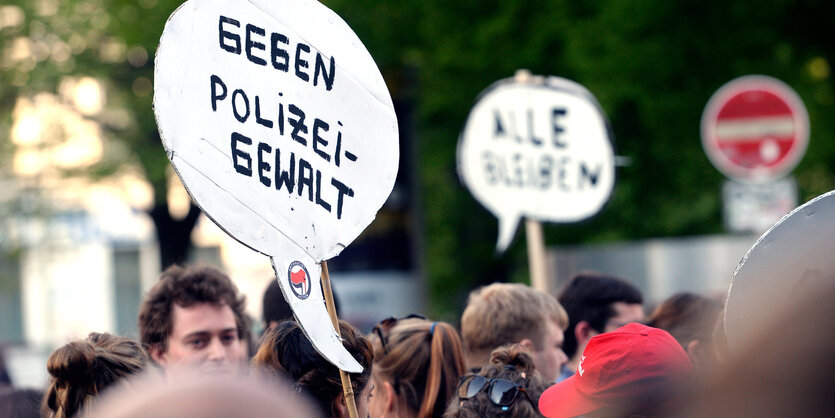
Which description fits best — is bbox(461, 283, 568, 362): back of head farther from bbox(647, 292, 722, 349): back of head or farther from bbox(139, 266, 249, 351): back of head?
bbox(139, 266, 249, 351): back of head

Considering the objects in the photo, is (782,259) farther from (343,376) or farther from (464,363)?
(464,363)

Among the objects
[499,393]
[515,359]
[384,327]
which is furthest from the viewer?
[384,327]

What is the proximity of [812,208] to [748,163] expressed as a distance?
253 inches

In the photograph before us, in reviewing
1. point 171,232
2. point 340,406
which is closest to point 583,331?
point 340,406

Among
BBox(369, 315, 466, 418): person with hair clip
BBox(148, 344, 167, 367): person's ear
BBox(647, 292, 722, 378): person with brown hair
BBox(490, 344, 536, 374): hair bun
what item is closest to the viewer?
BBox(490, 344, 536, 374): hair bun

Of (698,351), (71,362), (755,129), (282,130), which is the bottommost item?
(698,351)

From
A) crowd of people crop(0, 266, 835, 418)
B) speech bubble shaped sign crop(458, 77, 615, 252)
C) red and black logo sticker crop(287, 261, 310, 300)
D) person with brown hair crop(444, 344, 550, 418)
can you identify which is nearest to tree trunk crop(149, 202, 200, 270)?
speech bubble shaped sign crop(458, 77, 615, 252)

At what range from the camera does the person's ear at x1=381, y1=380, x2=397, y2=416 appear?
352 cm

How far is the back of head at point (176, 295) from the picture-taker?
402 centimetres

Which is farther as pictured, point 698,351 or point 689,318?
point 689,318

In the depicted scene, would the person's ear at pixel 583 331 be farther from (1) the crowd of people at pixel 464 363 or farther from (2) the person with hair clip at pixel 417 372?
(2) the person with hair clip at pixel 417 372

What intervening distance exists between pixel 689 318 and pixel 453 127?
851 centimetres

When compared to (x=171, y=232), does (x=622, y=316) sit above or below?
below

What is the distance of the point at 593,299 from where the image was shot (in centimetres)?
477
